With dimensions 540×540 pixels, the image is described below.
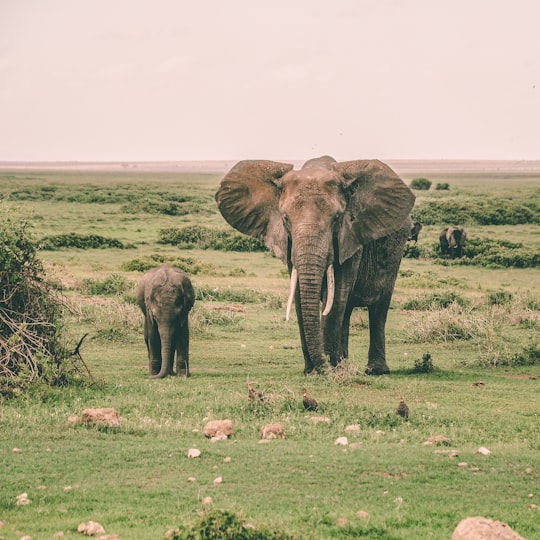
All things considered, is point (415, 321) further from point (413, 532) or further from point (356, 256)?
point (413, 532)

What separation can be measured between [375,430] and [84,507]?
3.48m

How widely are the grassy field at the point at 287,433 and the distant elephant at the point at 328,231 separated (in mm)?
724

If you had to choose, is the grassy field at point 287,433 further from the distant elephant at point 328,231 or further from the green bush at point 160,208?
the green bush at point 160,208

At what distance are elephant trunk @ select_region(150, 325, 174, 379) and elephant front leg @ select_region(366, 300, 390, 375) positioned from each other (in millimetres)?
2702

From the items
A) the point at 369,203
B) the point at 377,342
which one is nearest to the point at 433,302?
the point at 377,342

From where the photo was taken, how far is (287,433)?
32.3ft

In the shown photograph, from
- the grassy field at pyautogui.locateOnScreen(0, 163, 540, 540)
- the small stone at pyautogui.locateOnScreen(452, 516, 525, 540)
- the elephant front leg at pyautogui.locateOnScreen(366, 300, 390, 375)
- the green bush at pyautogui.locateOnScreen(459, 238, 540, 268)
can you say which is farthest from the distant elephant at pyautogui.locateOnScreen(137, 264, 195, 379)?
the green bush at pyautogui.locateOnScreen(459, 238, 540, 268)

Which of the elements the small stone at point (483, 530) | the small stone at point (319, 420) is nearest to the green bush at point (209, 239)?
the small stone at point (319, 420)

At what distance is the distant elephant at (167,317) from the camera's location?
13.9 metres

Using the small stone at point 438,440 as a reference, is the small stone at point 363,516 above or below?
above

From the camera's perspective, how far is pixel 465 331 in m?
17.1

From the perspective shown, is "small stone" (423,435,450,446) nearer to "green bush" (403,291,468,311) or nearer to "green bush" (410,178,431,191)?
"green bush" (403,291,468,311)

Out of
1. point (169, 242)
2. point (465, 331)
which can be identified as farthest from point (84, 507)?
point (169, 242)

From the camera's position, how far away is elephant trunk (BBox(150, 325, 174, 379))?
13613mm
